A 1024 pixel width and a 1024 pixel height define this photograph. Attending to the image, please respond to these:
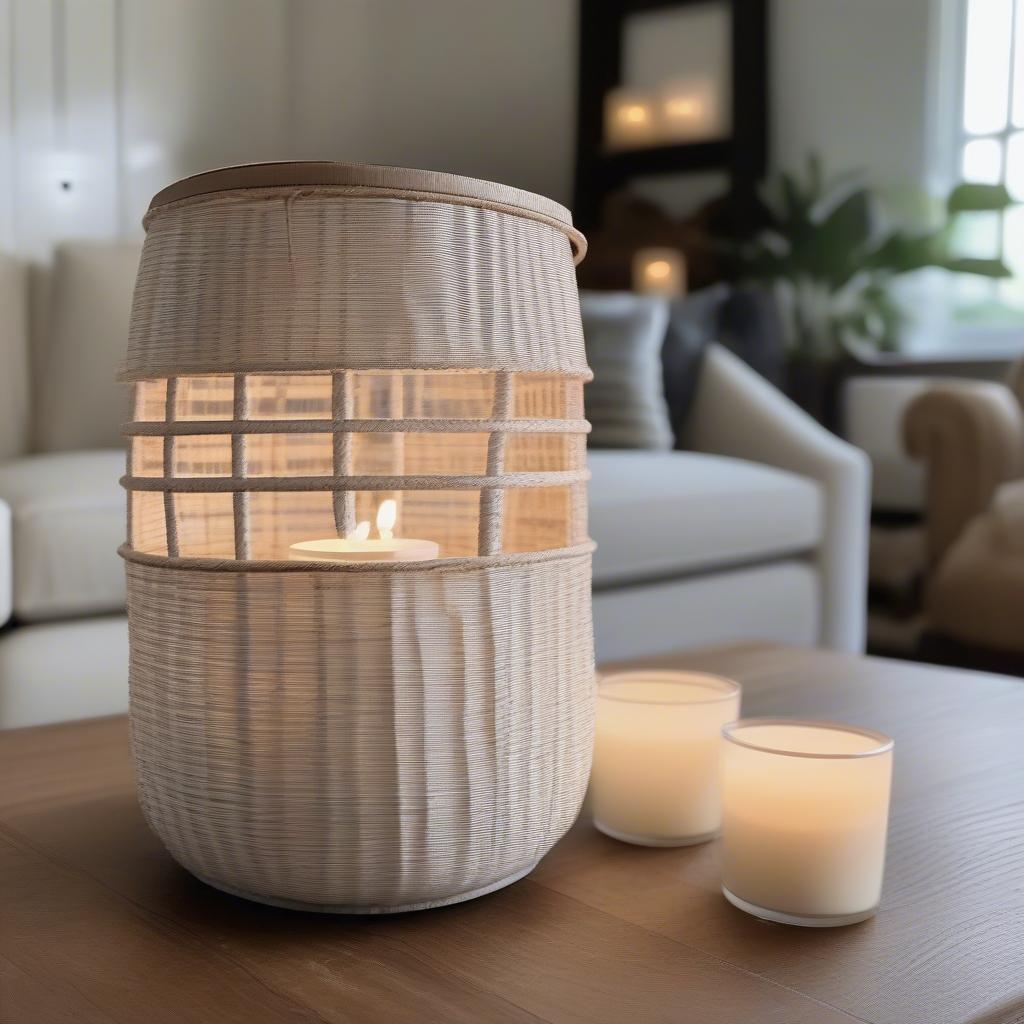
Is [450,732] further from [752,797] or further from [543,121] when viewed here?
[543,121]

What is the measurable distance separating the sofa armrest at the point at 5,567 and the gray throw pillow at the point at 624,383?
1.25 metres

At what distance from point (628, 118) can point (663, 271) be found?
51 centimetres

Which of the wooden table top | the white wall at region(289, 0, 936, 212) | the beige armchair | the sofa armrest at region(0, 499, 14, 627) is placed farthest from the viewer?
the white wall at region(289, 0, 936, 212)

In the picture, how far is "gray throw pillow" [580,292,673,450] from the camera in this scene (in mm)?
2367

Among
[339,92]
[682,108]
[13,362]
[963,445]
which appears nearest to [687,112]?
[682,108]

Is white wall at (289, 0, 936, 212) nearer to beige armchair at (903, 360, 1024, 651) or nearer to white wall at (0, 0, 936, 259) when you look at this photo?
white wall at (0, 0, 936, 259)

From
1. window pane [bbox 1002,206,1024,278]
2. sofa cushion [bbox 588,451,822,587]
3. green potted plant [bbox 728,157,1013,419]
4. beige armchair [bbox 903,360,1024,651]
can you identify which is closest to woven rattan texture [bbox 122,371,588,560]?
sofa cushion [bbox 588,451,822,587]

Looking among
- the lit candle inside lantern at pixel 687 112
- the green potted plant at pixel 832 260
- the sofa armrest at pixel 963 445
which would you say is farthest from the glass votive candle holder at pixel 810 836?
the lit candle inside lantern at pixel 687 112

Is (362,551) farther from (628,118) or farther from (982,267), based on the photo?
(628,118)

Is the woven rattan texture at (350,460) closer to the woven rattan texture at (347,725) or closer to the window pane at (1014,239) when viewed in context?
the woven rattan texture at (347,725)

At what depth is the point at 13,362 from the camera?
219 centimetres

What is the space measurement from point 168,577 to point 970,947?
0.40 metres

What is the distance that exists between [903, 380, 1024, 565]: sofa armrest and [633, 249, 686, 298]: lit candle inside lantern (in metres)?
1.23

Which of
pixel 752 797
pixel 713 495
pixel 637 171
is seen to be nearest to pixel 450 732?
pixel 752 797
